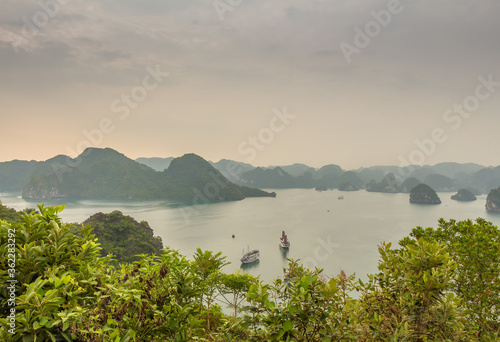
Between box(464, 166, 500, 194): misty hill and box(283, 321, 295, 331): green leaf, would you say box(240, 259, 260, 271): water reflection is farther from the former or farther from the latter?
box(464, 166, 500, 194): misty hill

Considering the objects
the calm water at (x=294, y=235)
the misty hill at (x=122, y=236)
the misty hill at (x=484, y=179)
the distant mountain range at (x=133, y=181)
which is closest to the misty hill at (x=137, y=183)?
the distant mountain range at (x=133, y=181)

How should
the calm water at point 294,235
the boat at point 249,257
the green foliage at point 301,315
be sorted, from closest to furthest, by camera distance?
the green foliage at point 301,315 < the boat at point 249,257 < the calm water at point 294,235

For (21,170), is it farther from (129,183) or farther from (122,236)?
(122,236)

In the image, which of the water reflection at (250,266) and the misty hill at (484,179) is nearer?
the water reflection at (250,266)

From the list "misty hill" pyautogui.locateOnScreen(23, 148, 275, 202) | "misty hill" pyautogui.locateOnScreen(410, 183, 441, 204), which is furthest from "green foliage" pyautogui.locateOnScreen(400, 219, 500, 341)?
"misty hill" pyautogui.locateOnScreen(410, 183, 441, 204)

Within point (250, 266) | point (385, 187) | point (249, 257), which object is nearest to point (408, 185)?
point (385, 187)

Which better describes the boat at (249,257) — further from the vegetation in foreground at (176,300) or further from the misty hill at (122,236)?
the vegetation in foreground at (176,300)

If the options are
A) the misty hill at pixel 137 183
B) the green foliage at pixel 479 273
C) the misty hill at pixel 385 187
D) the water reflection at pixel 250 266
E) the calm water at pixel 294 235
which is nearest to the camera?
the green foliage at pixel 479 273
